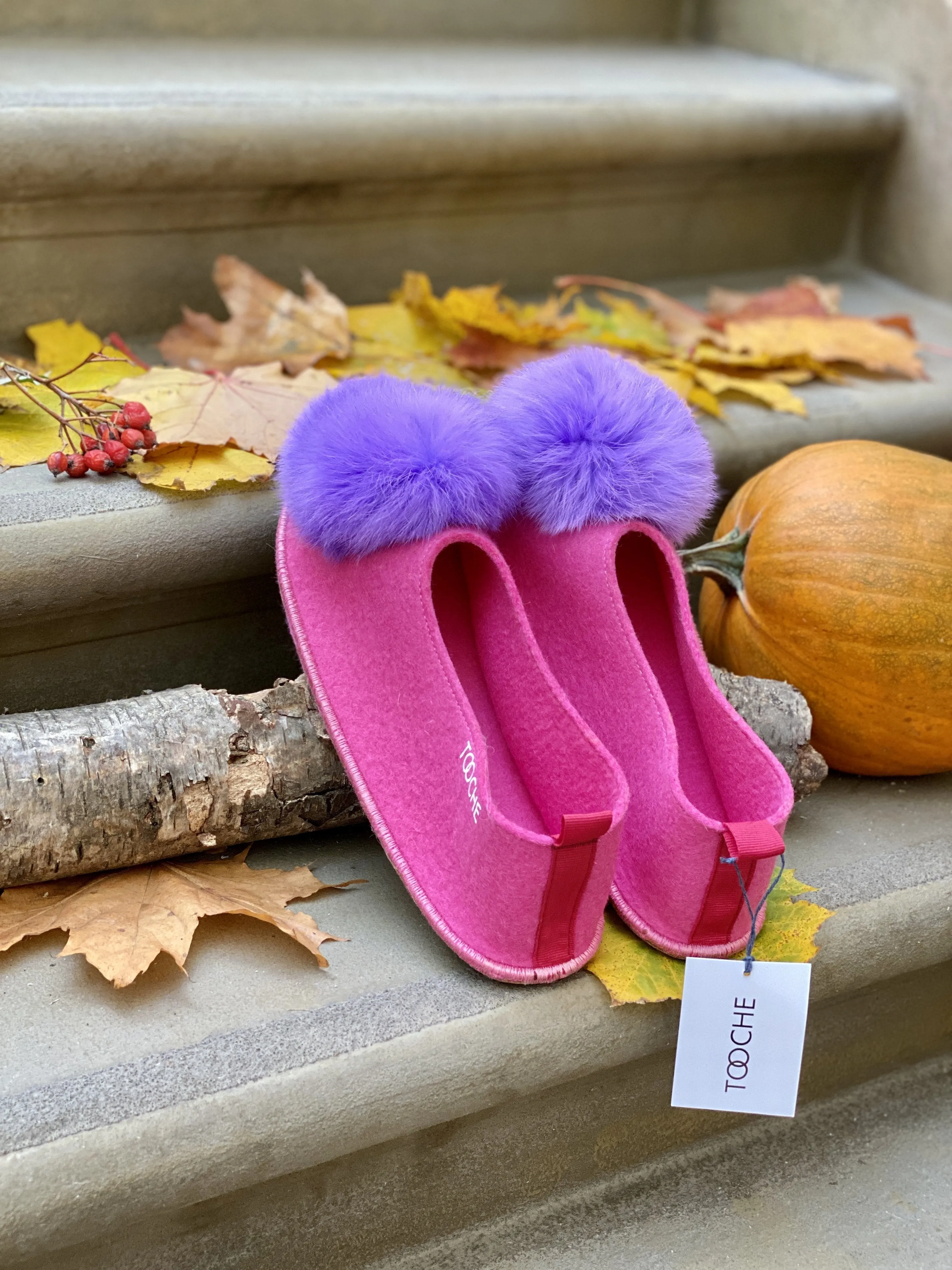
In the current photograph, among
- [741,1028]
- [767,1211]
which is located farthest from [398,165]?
[767,1211]

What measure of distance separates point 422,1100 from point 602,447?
0.47 meters

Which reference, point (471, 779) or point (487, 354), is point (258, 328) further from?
point (471, 779)

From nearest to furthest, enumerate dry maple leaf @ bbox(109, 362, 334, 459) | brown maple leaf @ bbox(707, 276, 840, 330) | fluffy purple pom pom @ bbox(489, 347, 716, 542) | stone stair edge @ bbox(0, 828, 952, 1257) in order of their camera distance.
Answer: stone stair edge @ bbox(0, 828, 952, 1257) → fluffy purple pom pom @ bbox(489, 347, 716, 542) → dry maple leaf @ bbox(109, 362, 334, 459) → brown maple leaf @ bbox(707, 276, 840, 330)

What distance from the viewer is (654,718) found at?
0.85 m

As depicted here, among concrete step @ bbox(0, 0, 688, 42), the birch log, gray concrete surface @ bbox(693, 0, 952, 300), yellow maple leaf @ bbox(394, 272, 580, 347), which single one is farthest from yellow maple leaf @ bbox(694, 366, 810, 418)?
concrete step @ bbox(0, 0, 688, 42)

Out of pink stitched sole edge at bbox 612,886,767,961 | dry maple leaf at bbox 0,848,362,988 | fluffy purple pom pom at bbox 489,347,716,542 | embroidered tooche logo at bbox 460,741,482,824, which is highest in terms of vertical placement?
fluffy purple pom pom at bbox 489,347,716,542

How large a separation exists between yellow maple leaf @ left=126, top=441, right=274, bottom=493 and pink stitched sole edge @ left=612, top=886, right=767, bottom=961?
0.44 metres

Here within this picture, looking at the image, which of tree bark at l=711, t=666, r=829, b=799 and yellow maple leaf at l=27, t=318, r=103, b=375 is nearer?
tree bark at l=711, t=666, r=829, b=799

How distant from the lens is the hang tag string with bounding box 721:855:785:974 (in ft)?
2.42

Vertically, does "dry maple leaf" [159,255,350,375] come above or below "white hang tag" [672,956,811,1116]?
above

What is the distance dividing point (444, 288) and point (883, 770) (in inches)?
30.7

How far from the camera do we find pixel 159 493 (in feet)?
3.14

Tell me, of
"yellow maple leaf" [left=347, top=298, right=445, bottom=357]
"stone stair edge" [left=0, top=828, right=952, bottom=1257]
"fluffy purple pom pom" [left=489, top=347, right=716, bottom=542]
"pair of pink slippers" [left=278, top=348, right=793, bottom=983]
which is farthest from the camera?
"yellow maple leaf" [left=347, top=298, right=445, bottom=357]

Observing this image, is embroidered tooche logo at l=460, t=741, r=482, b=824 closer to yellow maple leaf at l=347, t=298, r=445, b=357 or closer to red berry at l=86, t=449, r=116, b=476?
red berry at l=86, t=449, r=116, b=476
